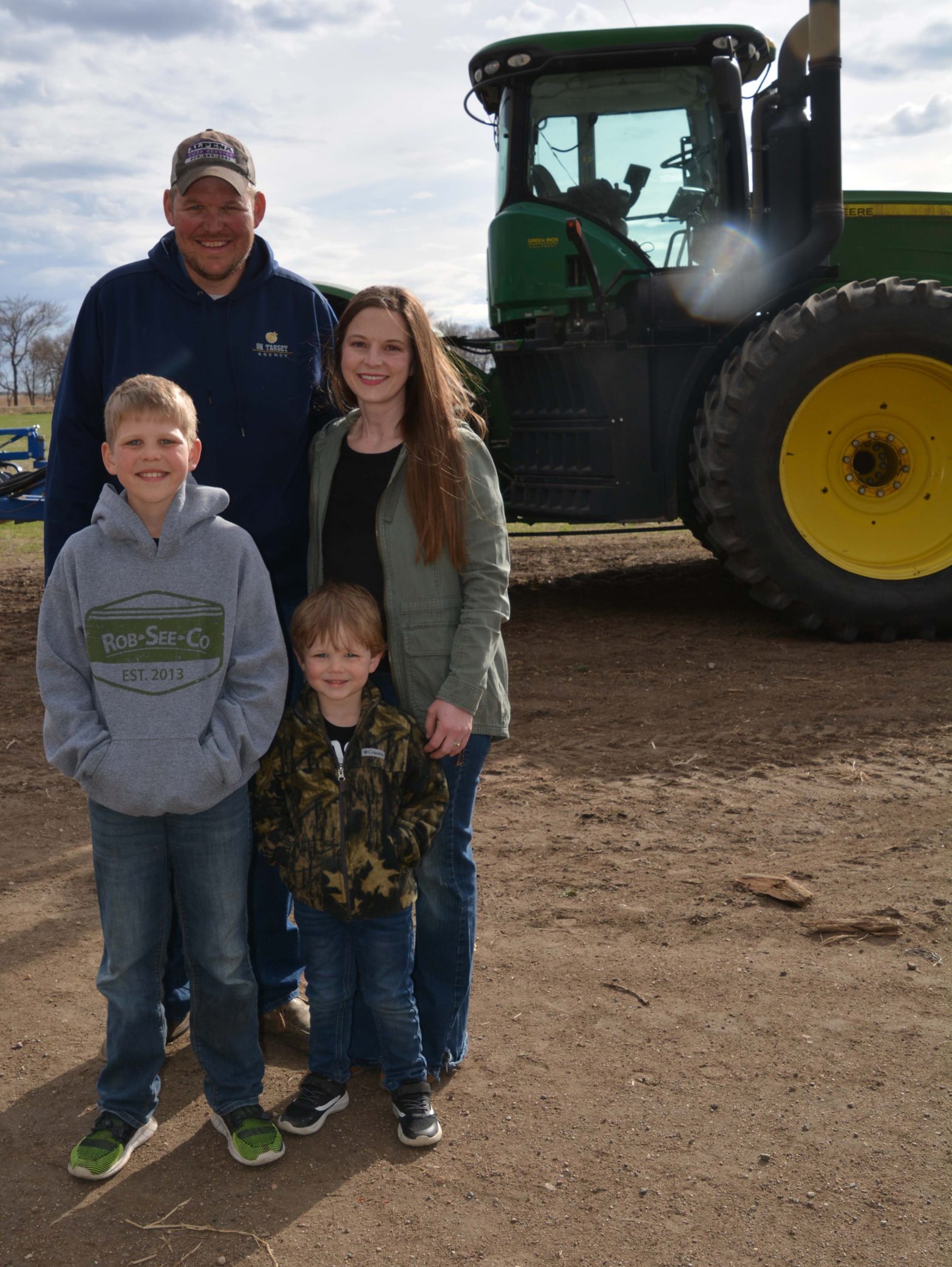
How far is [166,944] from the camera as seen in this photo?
8.23 feet

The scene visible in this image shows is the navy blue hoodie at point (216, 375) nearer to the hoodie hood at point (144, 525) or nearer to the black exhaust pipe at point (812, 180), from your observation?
the hoodie hood at point (144, 525)

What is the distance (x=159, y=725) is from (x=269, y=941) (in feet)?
2.89

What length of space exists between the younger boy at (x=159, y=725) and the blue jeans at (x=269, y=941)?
0.36 m

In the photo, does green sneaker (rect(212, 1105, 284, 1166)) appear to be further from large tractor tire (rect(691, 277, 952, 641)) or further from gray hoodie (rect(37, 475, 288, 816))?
large tractor tire (rect(691, 277, 952, 641))

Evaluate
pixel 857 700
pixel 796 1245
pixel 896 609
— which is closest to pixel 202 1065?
pixel 796 1245

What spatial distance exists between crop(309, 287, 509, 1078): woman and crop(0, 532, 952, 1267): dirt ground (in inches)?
15.4

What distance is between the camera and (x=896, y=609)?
235 inches

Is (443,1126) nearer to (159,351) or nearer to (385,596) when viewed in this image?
(385,596)

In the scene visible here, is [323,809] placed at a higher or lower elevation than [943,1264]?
higher

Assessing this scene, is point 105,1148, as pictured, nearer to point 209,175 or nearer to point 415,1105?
point 415,1105

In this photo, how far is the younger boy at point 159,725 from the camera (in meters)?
2.24

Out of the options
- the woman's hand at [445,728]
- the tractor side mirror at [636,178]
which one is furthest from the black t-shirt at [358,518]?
the tractor side mirror at [636,178]

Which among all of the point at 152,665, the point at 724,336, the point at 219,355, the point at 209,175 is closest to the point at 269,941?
the point at 152,665

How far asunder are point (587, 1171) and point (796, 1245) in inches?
16.4
